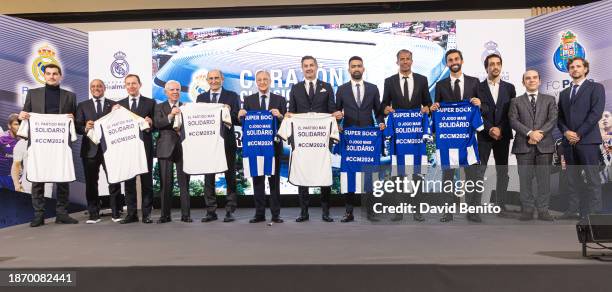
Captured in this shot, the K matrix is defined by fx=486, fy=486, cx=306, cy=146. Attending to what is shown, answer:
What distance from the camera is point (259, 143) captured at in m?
5.61

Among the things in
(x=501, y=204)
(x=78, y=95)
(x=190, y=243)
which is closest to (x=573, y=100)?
(x=501, y=204)

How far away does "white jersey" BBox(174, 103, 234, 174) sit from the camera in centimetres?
561

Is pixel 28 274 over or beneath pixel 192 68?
beneath

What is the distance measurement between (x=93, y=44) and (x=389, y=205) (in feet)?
18.9

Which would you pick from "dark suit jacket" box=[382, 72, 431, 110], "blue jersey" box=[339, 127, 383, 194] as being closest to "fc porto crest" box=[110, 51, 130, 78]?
"blue jersey" box=[339, 127, 383, 194]

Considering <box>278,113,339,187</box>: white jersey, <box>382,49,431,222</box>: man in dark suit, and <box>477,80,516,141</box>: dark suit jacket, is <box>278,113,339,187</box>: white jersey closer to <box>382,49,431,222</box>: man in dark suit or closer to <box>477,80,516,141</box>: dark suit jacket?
<box>382,49,431,222</box>: man in dark suit

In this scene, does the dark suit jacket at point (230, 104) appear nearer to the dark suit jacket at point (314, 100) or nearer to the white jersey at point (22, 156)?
the dark suit jacket at point (314, 100)

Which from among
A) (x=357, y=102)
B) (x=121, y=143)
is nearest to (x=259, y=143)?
(x=357, y=102)

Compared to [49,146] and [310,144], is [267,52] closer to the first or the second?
[310,144]

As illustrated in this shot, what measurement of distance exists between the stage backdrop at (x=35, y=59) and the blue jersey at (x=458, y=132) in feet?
16.8

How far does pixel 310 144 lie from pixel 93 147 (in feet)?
9.08

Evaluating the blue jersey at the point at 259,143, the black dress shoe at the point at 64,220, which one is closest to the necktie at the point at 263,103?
the blue jersey at the point at 259,143

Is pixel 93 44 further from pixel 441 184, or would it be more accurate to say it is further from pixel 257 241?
pixel 441 184

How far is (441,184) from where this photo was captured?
3.95 meters
